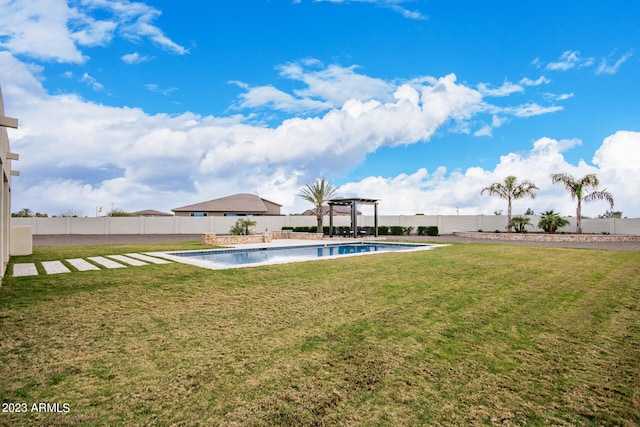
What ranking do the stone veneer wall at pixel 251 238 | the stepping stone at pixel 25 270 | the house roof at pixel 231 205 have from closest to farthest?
1. the stepping stone at pixel 25 270
2. the stone veneer wall at pixel 251 238
3. the house roof at pixel 231 205

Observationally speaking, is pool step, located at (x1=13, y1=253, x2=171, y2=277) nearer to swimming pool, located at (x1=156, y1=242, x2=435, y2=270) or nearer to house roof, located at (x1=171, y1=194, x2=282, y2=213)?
swimming pool, located at (x1=156, y1=242, x2=435, y2=270)

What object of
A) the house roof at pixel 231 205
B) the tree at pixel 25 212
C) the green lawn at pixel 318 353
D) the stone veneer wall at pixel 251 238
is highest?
the house roof at pixel 231 205

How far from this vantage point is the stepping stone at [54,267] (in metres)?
8.02

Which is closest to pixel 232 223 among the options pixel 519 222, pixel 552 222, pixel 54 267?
pixel 54 267

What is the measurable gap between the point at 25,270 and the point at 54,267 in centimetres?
56

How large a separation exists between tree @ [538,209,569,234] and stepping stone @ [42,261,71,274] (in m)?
26.0

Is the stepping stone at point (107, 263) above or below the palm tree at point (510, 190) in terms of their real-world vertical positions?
below

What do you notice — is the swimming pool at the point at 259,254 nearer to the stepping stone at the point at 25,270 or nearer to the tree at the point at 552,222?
the stepping stone at the point at 25,270

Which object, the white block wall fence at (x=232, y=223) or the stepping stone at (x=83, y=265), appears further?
the white block wall fence at (x=232, y=223)

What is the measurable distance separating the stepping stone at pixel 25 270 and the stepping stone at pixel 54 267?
8.8 inches

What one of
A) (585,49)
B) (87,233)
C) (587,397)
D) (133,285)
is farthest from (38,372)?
(87,233)

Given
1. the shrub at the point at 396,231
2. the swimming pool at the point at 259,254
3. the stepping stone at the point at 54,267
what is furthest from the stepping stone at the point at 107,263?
the shrub at the point at 396,231

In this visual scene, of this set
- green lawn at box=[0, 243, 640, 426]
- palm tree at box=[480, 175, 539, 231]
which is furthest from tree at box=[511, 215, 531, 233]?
green lawn at box=[0, 243, 640, 426]

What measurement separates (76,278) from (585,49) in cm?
1665
